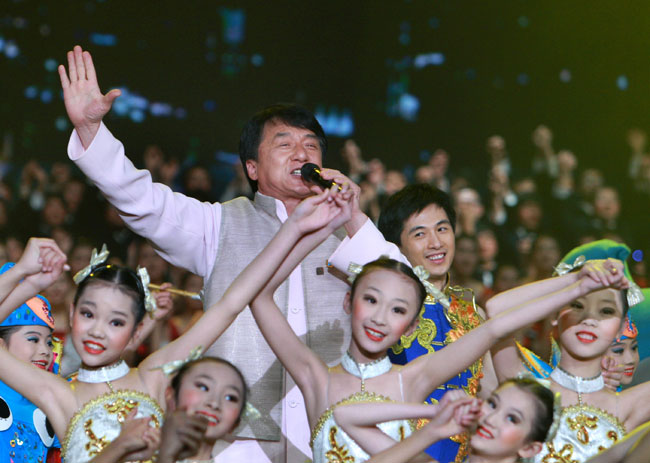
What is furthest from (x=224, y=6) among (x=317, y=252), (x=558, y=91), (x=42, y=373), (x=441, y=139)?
(x=42, y=373)

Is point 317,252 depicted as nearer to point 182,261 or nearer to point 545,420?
point 182,261

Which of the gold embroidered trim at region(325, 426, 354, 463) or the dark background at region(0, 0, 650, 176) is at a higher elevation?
the dark background at region(0, 0, 650, 176)

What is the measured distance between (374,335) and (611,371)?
109cm

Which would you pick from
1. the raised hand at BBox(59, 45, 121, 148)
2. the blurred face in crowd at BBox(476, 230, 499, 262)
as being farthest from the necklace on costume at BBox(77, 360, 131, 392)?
the blurred face in crowd at BBox(476, 230, 499, 262)

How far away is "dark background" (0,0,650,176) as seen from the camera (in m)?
5.93

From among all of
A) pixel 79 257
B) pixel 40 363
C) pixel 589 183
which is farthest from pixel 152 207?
pixel 589 183

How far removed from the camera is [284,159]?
121 inches

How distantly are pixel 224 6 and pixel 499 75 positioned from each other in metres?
2.03

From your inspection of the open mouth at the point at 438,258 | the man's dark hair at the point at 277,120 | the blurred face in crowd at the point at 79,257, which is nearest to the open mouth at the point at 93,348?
the man's dark hair at the point at 277,120

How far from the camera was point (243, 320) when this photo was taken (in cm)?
283

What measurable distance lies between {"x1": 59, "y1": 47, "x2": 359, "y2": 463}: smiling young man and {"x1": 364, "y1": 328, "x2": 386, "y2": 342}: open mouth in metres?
0.48

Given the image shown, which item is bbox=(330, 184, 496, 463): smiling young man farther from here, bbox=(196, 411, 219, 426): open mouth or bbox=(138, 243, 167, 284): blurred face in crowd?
bbox=(138, 243, 167, 284): blurred face in crowd

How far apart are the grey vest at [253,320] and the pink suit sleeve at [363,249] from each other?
20cm

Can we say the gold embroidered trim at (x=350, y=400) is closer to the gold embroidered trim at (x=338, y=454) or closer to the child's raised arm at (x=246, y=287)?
the gold embroidered trim at (x=338, y=454)
